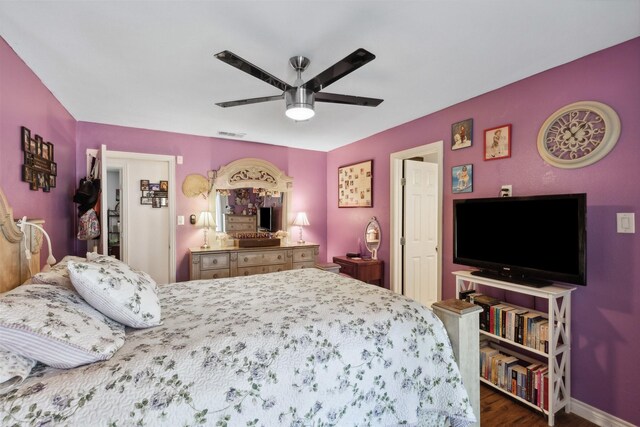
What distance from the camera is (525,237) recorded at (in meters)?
2.20

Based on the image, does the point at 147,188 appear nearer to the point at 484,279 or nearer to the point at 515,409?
the point at 484,279

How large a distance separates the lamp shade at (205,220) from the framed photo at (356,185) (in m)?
2.00

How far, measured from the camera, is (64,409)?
3.05ft

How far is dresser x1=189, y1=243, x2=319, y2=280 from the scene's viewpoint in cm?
377

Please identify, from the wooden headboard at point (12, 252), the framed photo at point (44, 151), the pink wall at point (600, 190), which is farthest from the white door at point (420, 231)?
the framed photo at point (44, 151)

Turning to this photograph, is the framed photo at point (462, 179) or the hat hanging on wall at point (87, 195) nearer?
the framed photo at point (462, 179)

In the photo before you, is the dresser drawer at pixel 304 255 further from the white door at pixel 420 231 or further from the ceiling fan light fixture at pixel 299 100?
the ceiling fan light fixture at pixel 299 100

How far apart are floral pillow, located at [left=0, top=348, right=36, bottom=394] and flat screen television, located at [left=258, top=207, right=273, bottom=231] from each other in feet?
11.7

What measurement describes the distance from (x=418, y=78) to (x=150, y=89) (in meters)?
2.29

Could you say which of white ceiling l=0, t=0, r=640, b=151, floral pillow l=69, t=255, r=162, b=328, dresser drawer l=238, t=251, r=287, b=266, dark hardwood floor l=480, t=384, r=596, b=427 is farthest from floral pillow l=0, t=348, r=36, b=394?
dresser drawer l=238, t=251, r=287, b=266

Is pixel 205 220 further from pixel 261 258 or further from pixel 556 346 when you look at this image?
pixel 556 346

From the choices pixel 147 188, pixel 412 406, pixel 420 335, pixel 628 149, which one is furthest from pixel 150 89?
pixel 628 149

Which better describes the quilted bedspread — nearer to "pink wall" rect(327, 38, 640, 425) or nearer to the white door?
"pink wall" rect(327, 38, 640, 425)

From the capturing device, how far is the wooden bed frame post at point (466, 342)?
5.41 ft
